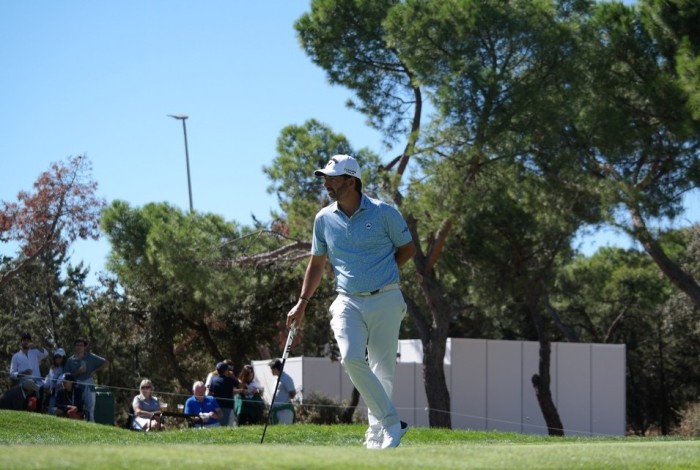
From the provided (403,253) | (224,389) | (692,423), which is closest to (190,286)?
(224,389)

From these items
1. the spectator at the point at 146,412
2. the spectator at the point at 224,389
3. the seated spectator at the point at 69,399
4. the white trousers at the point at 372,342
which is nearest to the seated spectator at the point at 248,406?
the spectator at the point at 224,389

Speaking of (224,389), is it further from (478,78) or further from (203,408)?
(478,78)

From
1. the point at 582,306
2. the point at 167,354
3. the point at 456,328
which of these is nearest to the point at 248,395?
the point at 167,354

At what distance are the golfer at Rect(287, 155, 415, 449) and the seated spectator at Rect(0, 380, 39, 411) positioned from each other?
875cm

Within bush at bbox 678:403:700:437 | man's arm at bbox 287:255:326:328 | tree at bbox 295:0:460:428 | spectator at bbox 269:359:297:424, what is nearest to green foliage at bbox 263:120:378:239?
tree at bbox 295:0:460:428

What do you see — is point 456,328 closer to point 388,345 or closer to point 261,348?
point 261,348

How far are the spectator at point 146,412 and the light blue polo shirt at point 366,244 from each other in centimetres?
904

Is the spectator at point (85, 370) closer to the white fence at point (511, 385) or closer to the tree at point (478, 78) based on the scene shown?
the tree at point (478, 78)

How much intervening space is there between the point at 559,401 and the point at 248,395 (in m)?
15.5

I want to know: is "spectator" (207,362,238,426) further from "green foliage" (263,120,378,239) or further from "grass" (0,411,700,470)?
"grass" (0,411,700,470)

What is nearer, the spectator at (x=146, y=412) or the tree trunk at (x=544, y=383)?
the spectator at (x=146, y=412)

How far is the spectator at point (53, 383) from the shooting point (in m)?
16.3

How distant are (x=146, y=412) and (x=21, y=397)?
183 cm

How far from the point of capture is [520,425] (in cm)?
2981
